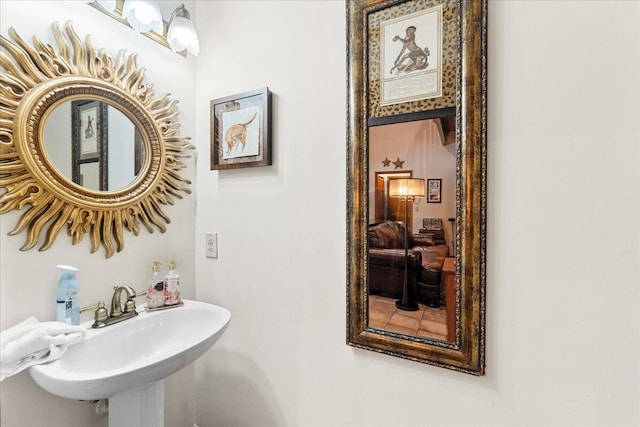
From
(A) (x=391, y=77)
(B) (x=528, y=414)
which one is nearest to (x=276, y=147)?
(A) (x=391, y=77)

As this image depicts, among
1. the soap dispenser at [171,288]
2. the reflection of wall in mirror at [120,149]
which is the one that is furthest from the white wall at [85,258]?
the reflection of wall in mirror at [120,149]

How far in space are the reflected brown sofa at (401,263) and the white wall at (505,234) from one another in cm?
14

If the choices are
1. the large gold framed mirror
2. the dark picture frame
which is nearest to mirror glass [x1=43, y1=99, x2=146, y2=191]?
the dark picture frame

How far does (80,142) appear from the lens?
1.06 m

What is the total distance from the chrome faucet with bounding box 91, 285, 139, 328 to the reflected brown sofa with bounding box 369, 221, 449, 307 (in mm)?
919

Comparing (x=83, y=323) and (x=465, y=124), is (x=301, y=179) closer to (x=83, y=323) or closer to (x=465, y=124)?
(x=465, y=124)

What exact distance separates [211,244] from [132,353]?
0.52 m

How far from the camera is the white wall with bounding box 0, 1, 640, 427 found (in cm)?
79

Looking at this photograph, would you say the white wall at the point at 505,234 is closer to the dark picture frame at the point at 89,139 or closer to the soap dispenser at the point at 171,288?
the soap dispenser at the point at 171,288

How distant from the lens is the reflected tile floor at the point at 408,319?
0.96 meters

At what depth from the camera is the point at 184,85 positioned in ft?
4.63

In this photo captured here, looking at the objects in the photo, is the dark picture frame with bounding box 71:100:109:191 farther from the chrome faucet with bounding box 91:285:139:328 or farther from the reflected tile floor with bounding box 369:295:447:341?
the reflected tile floor with bounding box 369:295:447:341

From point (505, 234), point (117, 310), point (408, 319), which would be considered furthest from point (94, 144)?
point (505, 234)

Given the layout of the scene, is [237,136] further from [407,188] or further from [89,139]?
[407,188]
